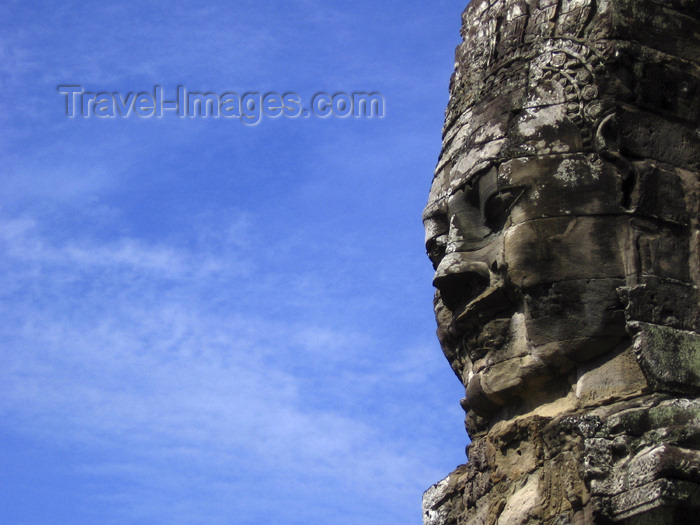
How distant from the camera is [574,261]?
7996 mm

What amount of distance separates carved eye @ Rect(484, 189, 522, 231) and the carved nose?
0.28m

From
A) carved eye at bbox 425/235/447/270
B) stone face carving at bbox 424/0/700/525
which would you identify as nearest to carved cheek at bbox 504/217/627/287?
stone face carving at bbox 424/0/700/525

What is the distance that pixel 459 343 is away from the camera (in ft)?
29.1

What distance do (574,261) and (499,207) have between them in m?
0.69

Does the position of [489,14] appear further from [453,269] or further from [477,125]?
→ [453,269]

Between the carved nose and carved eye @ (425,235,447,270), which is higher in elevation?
carved eye @ (425,235,447,270)

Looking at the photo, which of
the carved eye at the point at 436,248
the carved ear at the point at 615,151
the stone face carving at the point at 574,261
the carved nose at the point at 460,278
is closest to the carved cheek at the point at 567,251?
the stone face carving at the point at 574,261

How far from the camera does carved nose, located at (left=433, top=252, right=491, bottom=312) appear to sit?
27.7 feet

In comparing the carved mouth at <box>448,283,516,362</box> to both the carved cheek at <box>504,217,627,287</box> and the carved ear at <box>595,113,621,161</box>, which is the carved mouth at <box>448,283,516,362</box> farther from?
the carved ear at <box>595,113,621,161</box>

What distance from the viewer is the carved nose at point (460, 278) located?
8.44m

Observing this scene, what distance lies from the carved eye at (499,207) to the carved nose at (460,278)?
0.92 ft

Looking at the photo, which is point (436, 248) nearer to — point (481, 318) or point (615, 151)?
point (481, 318)

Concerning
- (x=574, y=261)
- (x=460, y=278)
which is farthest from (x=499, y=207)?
(x=574, y=261)

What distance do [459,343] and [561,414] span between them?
1.13 meters
